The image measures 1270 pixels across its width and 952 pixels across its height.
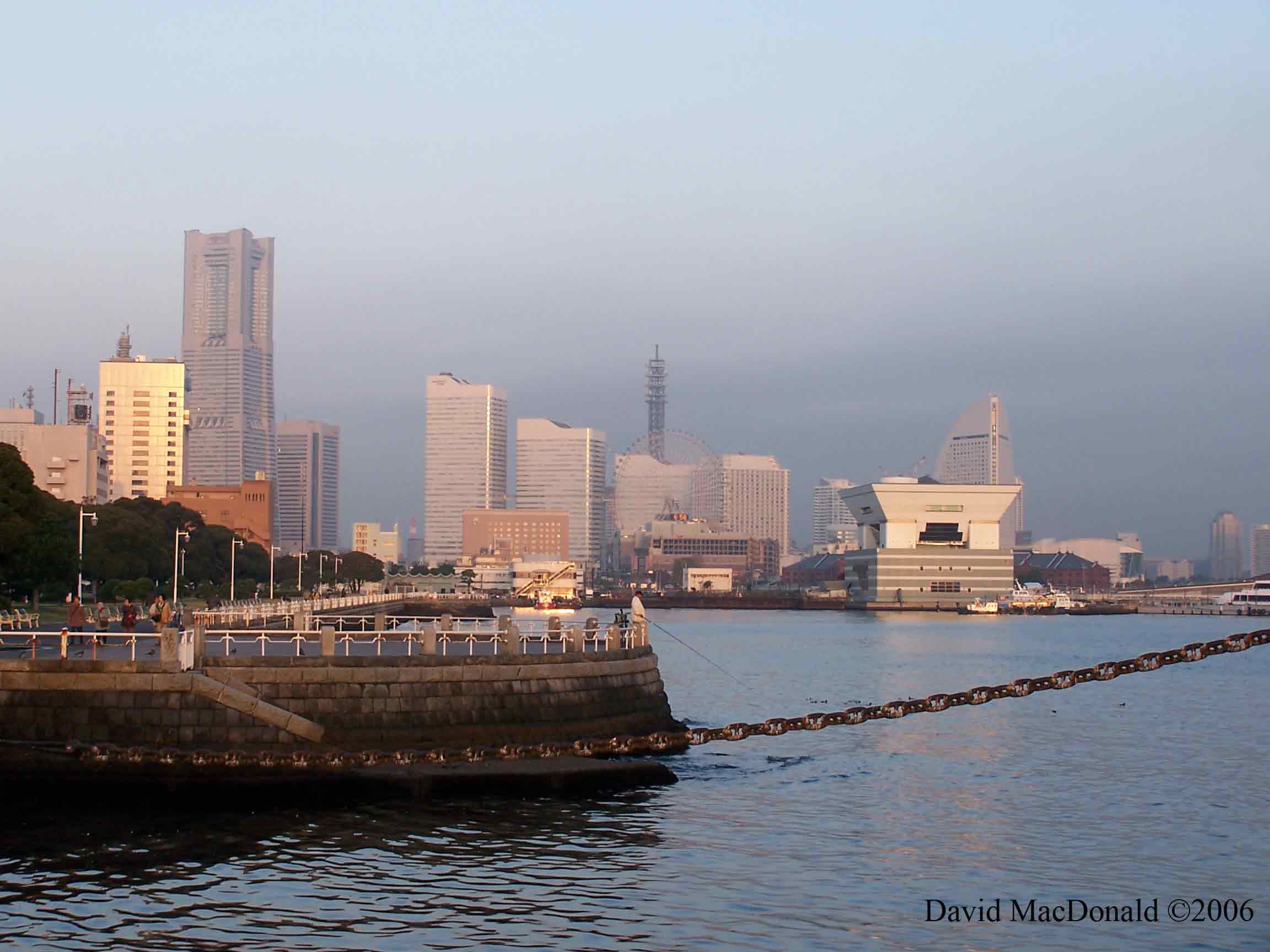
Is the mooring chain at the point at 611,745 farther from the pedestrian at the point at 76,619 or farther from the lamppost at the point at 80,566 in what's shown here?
the lamppost at the point at 80,566

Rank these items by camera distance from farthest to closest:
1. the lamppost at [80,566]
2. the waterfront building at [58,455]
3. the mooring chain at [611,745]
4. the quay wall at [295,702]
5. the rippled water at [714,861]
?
the waterfront building at [58,455] < the lamppost at [80,566] < the quay wall at [295,702] < the mooring chain at [611,745] < the rippled water at [714,861]

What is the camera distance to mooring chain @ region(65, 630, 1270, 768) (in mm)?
30453

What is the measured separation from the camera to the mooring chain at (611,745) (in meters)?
30.5

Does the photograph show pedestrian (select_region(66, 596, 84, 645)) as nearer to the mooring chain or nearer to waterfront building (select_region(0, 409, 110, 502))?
the mooring chain

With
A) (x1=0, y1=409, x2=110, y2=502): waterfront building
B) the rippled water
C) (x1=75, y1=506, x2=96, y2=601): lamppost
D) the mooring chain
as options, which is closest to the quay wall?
the mooring chain

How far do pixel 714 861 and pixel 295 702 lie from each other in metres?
10.2

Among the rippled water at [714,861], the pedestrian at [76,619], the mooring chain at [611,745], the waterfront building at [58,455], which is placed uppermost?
the waterfront building at [58,455]

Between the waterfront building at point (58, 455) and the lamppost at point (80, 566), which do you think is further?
the waterfront building at point (58, 455)

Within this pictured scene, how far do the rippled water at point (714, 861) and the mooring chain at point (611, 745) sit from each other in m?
1.30

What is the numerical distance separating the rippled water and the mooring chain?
1304 millimetres

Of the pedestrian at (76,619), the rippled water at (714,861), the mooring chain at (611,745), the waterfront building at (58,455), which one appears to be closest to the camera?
the rippled water at (714,861)

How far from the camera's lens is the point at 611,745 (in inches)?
1417

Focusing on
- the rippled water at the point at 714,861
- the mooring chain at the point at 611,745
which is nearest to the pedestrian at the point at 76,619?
the mooring chain at the point at 611,745

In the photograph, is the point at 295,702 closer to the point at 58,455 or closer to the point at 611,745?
the point at 611,745
